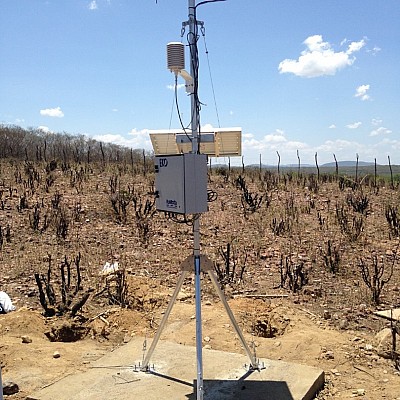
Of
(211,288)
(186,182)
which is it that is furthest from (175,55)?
(211,288)

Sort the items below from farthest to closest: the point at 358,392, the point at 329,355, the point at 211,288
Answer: the point at 211,288
the point at 329,355
the point at 358,392

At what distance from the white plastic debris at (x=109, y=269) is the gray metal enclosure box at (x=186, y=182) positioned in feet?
12.7

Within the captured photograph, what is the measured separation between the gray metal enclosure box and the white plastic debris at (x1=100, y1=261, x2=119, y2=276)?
388 centimetres

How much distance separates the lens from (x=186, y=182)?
3.28 m

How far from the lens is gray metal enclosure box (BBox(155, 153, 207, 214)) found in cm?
329

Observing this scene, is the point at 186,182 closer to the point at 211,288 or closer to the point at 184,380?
the point at 184,380

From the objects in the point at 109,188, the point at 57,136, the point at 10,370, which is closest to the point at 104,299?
the point at 10,370

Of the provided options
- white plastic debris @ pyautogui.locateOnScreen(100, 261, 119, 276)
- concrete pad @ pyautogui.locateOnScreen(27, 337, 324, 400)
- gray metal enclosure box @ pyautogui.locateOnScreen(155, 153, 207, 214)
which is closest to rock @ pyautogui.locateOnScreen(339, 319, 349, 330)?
concrete pad @ pyautogui.locateOnScreen(27, 337, 324, 400)

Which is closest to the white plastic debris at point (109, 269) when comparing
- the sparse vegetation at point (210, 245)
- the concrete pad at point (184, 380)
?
the sparse vegetation at point (210, 245)

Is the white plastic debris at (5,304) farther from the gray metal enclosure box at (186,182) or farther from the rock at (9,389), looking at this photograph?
the gray metal enclosure box at (186,182)

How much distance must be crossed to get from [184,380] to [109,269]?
3.61 metres

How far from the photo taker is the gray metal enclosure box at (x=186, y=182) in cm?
329

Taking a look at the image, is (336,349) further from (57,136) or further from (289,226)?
(57,136)

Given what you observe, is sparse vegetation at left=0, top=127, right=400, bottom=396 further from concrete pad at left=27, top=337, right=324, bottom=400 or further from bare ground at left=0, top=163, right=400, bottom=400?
concrete pad at left=27, top=337, right=324, bottom=400
